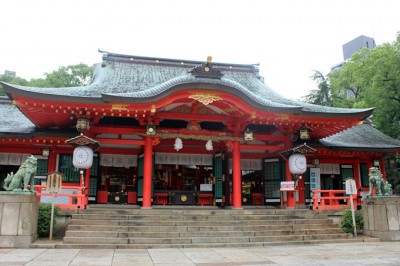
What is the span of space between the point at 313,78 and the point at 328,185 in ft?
55.1

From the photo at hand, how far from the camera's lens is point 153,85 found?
17.0 m

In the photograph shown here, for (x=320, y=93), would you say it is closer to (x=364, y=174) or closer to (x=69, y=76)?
(x=364, y=174)

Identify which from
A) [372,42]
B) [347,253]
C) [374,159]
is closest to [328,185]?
[374,159]

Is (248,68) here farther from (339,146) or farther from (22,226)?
(22,226)

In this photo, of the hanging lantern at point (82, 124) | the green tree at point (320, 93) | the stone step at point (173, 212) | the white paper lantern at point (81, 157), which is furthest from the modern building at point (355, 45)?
the white paper lantern at point (81, 157)

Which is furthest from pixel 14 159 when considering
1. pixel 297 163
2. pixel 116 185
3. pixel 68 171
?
pixel 297 163

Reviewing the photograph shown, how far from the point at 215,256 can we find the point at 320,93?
1062 inches

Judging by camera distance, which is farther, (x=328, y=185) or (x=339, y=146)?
(x=328, y=185)

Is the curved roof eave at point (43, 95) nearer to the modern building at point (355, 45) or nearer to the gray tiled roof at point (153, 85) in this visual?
the gray tiled roof at point (153, 85)

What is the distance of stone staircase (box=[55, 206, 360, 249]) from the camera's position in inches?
400

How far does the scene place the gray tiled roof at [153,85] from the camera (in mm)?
12355

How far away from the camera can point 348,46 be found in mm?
68062

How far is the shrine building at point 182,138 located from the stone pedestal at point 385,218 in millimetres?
3120

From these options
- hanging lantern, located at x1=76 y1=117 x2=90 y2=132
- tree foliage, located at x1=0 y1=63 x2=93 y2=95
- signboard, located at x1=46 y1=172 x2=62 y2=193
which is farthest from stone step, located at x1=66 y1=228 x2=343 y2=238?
tree foliage, located at x1=0 y1=63 x2=93 y2=95
